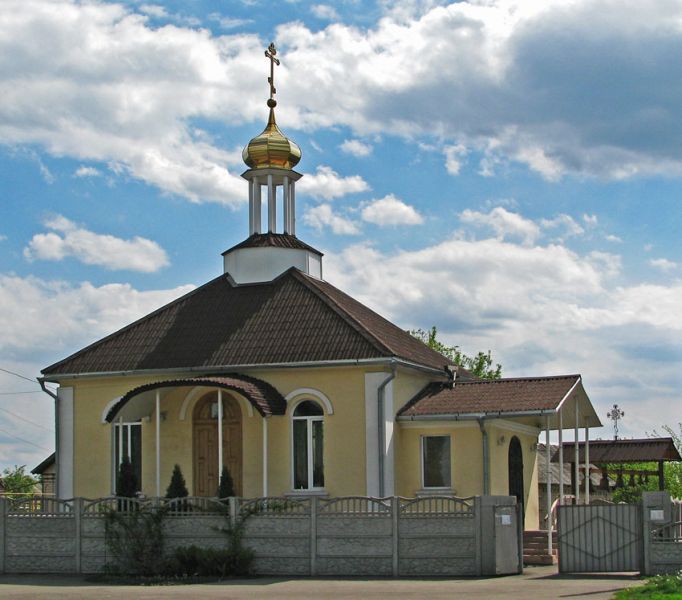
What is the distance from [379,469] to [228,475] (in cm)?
291

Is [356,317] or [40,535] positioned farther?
[356,317]

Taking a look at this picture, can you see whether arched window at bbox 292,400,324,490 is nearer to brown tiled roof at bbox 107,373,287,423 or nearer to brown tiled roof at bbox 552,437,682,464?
brown tiled roof at bbox 107,373,287,423

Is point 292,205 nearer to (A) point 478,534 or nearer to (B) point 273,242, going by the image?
(B) point 273,242

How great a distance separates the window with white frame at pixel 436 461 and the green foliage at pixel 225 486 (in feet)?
13.0

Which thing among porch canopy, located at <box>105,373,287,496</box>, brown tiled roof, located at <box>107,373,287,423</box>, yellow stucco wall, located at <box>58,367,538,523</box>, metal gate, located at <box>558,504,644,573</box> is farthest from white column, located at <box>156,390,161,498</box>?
metal gate, located at <box>558,504,644,573</box>

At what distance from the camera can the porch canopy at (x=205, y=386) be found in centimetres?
2131

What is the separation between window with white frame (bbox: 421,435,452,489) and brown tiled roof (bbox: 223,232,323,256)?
6049 mm

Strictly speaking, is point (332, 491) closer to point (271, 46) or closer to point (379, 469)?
point (379, 469)

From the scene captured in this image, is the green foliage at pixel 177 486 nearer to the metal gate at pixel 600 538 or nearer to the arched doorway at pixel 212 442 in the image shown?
the arched doorway at pixel 212 442

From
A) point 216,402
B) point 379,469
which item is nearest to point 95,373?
point 216,402

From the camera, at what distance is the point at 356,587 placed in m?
16.2

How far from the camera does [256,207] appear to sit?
87.8 ft

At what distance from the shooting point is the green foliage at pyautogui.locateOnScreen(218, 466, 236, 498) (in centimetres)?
2041

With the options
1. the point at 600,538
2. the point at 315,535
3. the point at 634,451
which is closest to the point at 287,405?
the point at 315,535
